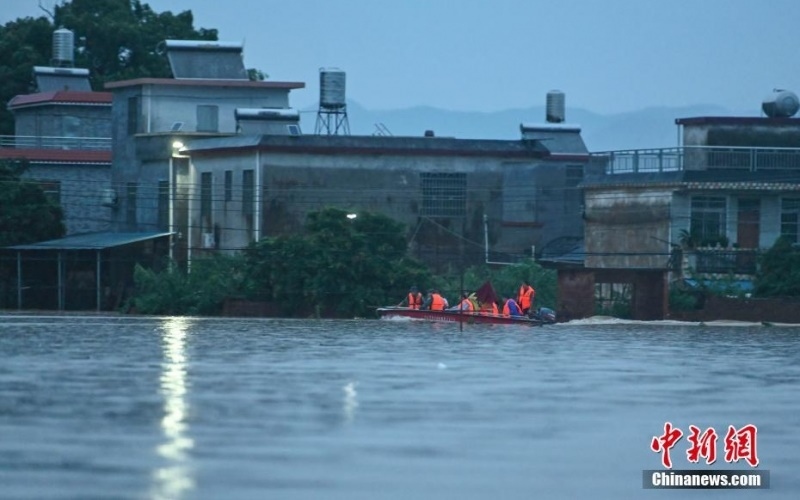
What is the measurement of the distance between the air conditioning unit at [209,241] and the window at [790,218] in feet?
66.2

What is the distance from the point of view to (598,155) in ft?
211

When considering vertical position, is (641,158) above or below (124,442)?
above

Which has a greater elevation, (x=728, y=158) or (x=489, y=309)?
(x=728, y=158)

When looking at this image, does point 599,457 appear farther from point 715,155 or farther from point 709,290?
point 715,155

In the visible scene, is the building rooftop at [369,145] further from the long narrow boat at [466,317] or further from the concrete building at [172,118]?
the long narrow boat at [466,317]

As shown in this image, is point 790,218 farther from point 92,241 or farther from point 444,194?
point 92,241

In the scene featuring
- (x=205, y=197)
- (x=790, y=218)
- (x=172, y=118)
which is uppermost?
(x=172, y=118)

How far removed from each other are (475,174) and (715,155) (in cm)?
1067

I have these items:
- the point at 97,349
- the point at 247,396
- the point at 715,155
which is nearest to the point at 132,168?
the point at 715,155

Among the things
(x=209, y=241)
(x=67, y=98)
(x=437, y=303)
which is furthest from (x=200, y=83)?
(x=437, y=303)

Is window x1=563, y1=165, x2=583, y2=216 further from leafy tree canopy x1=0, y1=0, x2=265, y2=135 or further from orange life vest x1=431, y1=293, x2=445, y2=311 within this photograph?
leafy tree canopy x1=0, y1=0, x2=265, y2=135

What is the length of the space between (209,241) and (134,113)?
777 cm

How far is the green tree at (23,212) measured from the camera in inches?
2454

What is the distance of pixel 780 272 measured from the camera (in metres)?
51.2
